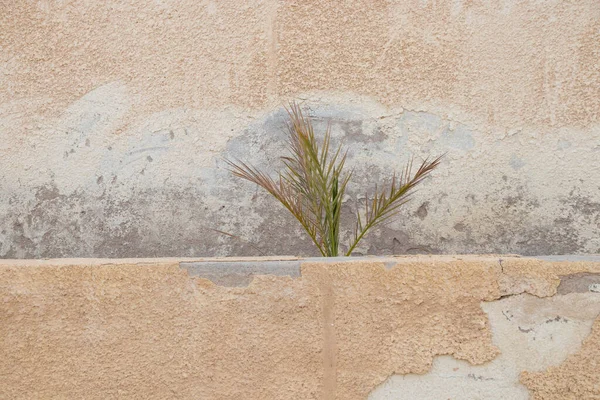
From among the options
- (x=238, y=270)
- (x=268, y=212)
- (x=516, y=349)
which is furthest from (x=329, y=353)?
(x=268, y=212)

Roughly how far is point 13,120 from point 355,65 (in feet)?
4.70

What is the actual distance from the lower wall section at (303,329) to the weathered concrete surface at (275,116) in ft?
Answer: 2.72

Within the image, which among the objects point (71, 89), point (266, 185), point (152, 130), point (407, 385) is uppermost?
point (71, 89)

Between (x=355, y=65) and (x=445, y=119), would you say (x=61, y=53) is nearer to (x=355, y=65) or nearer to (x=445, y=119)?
(x=355, y=65)

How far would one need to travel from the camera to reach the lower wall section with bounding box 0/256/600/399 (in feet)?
6.24

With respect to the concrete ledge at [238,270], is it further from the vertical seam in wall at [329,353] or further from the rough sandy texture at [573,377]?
the rough sandy texture at [573,377]

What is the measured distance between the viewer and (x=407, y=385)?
75.7 inches

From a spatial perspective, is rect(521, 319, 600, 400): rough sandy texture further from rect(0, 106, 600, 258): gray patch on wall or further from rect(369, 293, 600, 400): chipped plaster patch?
rect(0, 106, 600, 258): gray patch on wall

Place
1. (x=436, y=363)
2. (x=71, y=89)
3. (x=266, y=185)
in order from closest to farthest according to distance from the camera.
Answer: (x=436, y=363) < (x=266, y=185) < (x=71, y=89)

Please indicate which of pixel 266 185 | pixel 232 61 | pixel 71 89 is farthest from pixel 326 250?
pixel 71 89

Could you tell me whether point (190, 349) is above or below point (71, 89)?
below

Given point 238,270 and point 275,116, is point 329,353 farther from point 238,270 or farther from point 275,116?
point 275,116

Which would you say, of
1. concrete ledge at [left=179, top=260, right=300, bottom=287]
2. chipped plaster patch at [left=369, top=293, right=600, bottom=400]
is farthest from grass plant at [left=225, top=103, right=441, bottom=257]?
chipped plaster patch at [left=369, top=293, right=600, bottom=400]

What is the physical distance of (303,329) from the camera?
1.95m
